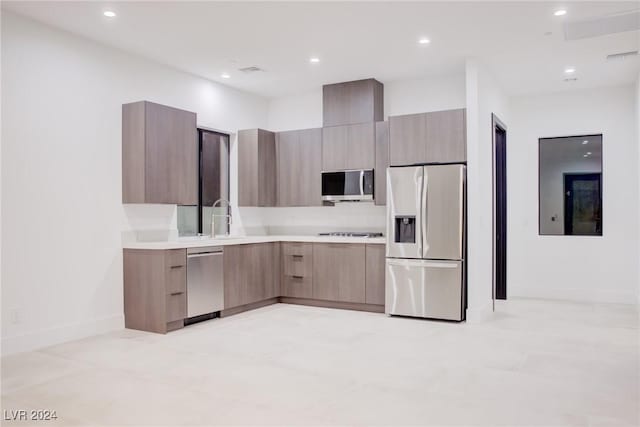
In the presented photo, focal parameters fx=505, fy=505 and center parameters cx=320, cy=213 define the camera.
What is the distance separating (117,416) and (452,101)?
16.6 ft

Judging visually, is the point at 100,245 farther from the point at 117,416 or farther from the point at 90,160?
the point at 117,416

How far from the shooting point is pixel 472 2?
414cm

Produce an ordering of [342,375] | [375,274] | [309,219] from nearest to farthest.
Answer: [342,375], [375,274], [309,219]

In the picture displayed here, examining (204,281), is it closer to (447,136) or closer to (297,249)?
(297,249)

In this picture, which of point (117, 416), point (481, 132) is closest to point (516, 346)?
point (481, 132)

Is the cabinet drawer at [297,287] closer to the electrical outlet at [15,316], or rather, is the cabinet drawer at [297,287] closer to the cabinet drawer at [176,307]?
the cabinet drawer at [176,307]

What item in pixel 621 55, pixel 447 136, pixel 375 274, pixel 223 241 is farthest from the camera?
pixel 375 274

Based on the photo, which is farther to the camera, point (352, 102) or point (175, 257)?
point (352, 102)

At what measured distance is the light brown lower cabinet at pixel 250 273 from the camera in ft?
19.0

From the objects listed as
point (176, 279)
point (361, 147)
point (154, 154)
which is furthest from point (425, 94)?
point (176, 279)

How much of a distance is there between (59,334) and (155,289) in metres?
0.91

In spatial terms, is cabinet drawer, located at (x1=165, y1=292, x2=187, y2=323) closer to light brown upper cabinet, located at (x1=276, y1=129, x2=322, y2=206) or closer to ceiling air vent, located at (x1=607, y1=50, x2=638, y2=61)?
light brown upper cabinet, located at (x1=276, y1=129, x2=322, y2=206)

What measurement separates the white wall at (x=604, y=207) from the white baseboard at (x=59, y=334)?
17.7 feet

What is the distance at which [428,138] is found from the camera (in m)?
5.77
